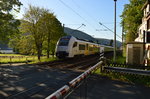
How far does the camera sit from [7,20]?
63.8 ft

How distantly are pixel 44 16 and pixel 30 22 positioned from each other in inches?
106

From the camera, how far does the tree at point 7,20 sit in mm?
18500

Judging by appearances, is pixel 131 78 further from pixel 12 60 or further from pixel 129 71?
pixel 12 60

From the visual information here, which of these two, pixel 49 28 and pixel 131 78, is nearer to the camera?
pixel 131 78

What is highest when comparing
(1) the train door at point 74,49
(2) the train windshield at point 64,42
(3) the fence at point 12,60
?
(2) the train windshield at point 64,42

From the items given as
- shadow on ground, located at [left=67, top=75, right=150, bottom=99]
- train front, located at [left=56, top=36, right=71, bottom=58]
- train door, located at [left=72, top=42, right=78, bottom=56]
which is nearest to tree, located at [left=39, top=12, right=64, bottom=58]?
train front, located at [left=56, top=36, right=71, bottom=58]

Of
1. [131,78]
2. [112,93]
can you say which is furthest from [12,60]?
[112,93]

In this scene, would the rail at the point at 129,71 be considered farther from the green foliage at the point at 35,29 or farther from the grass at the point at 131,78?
the green foliage at the point at 35,29

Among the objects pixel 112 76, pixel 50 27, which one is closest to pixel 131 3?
pixel 50 27

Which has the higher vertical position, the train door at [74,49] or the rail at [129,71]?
the train door at [74,49]

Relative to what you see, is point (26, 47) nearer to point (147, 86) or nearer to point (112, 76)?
point (112, 76)

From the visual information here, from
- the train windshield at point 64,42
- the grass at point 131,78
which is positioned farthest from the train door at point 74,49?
the grass at point 131,78

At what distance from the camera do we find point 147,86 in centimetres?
815

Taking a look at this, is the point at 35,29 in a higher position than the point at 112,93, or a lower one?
higher
